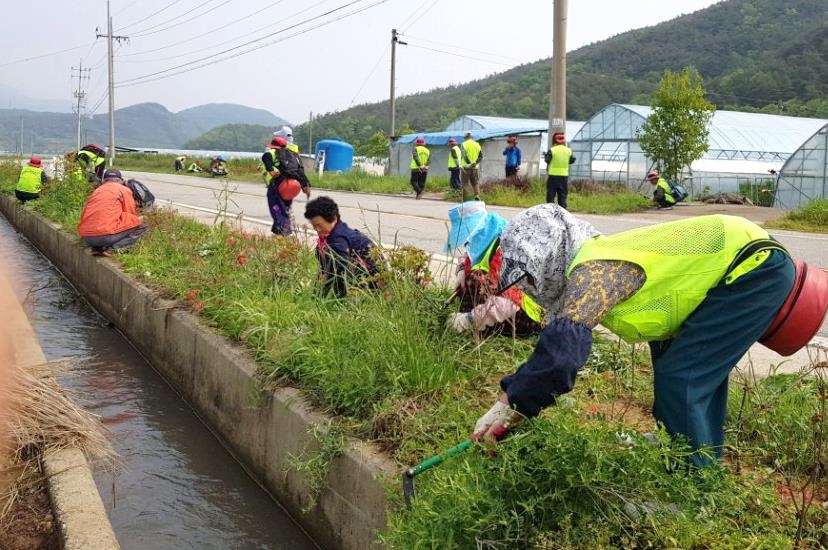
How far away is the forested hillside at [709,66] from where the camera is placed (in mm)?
56969

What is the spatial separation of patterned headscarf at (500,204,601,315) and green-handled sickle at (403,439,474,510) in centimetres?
58

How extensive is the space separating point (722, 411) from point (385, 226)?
10.0 m

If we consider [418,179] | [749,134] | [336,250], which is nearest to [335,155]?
[418,179]

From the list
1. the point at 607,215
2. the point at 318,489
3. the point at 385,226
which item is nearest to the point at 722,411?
the point at 318,489

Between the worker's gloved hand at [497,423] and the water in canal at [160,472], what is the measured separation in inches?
67.6

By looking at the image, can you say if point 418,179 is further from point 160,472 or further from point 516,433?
point 516,433

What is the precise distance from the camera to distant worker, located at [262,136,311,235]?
32.1ft

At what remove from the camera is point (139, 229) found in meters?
9.33

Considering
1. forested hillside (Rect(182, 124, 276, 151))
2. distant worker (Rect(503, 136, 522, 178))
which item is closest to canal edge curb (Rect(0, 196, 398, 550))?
distant worker (Rect(503, 136, 522, 178))

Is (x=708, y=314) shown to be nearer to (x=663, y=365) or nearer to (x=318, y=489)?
(x=663, y=365)

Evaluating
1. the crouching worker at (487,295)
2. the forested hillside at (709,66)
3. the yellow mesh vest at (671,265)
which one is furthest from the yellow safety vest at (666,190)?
the forested hillside at (709,66)

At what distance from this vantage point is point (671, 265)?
8.41 ft

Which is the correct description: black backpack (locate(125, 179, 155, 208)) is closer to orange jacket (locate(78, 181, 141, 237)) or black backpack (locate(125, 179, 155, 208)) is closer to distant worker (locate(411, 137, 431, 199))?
orange jacket (locate(78, 181, 141, 237))

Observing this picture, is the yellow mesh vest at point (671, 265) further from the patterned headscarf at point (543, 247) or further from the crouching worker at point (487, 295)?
the crouching worker at point (487, 295)
